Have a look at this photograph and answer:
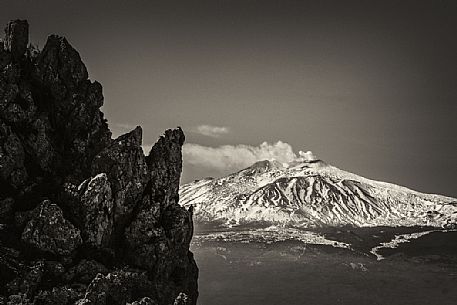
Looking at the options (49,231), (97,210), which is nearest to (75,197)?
(97,210)

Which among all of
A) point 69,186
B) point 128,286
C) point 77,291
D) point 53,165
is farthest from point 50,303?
point 53,165

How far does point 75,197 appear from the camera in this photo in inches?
2783

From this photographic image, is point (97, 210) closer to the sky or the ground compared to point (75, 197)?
closer to the ground

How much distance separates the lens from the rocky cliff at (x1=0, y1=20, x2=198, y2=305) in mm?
64375

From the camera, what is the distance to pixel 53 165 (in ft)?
254

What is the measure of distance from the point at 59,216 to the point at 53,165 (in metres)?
14.3

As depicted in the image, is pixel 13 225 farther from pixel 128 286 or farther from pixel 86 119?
pixel 86 119

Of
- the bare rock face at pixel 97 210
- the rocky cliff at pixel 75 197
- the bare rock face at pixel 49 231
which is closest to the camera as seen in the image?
the rocky cliff at pixel 75 197

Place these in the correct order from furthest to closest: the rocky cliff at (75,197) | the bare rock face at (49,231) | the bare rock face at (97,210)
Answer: the bare rock face at (97,210)
the bare rock face at (49,231)
the rocky cliff at (75,197)

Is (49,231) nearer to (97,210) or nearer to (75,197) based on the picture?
(75,197)

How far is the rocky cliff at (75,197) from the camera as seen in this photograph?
64375mm

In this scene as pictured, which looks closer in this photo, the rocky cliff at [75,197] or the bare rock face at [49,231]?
the rocky cliff at [75,197]

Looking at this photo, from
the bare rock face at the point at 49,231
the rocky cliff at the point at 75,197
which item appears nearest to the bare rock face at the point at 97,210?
the rocky cliff at the point at 75,197

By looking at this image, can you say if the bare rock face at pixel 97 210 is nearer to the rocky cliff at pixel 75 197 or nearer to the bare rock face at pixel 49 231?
the rocky cliff at pixel 75 197
